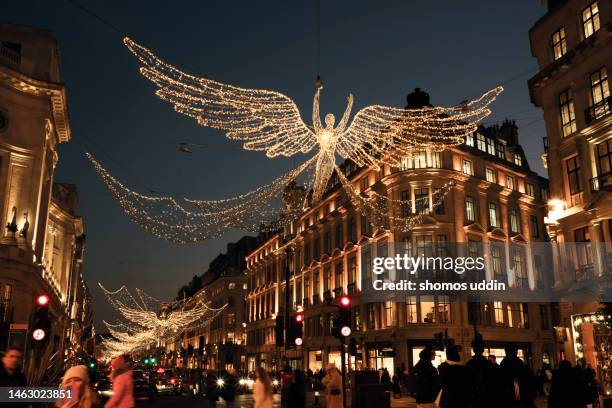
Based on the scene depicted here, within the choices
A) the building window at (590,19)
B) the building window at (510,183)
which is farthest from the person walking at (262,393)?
the building window at (510,183)

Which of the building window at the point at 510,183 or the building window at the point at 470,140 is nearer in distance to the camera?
the building window at the point at 470,140

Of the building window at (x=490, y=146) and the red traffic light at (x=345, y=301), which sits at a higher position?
the building window at (x=490, y=146)

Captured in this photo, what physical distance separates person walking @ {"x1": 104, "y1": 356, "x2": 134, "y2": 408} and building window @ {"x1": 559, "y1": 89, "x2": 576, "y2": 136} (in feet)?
75.3

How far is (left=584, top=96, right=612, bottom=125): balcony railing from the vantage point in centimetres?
2252

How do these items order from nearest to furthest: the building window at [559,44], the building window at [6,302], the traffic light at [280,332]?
the traffic light at [280,332] → the building window at [559,44] → the building window at [6,302]

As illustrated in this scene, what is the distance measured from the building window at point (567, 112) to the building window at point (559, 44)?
1828 mm

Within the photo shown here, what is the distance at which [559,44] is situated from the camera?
1025 inches

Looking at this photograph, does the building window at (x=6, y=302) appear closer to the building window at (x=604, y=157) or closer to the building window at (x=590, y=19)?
the building window at (x=604, y=157)

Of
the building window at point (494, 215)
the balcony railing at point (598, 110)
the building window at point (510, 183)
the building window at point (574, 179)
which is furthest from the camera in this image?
the building window at point (510, 183)

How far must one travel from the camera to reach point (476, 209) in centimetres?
4472

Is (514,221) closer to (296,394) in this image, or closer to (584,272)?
(584,272)

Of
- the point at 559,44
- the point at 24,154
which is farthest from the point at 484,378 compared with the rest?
the point at 24,154

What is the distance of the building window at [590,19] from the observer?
932 inches

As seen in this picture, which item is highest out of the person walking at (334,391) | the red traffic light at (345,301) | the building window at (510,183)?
the building window at (510,183)
